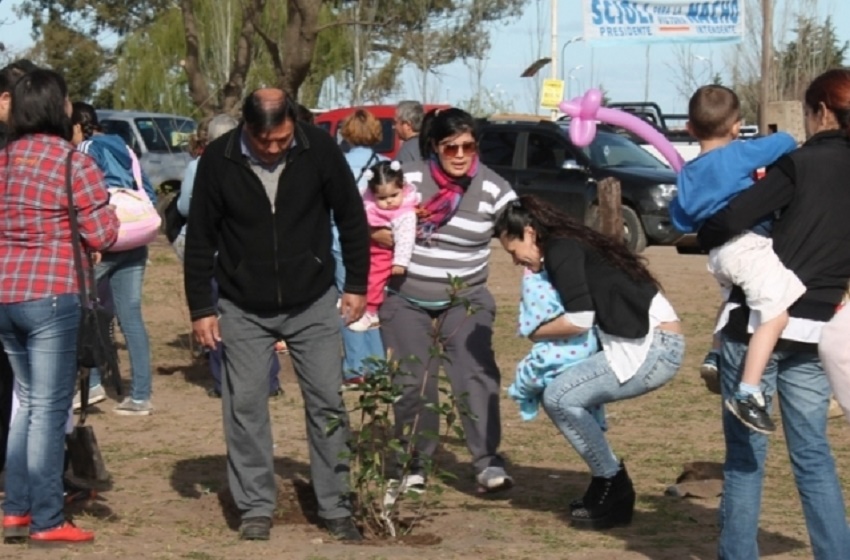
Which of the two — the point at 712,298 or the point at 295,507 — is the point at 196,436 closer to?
the point at 295,507

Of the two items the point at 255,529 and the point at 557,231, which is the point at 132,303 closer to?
the point at 255,529

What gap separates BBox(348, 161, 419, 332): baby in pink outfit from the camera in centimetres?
758

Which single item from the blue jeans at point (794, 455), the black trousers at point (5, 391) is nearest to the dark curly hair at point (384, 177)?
the black trousers at point (5, 391)

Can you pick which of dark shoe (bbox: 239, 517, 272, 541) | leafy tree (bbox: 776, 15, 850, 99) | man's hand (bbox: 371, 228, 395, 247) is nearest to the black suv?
man's hand (bbox: 371, 228, 395, 247)

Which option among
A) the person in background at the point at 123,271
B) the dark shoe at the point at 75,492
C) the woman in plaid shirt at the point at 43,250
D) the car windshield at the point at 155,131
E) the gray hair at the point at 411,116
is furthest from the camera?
the car windshield at the point at 155,131

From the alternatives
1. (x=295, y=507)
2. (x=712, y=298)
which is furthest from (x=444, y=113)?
(x=712, y=298)

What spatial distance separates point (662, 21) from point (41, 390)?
24.7 m

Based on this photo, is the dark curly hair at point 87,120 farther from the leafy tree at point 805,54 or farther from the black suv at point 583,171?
the leafy tree at point 805,54

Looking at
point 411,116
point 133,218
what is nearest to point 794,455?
point 133,218

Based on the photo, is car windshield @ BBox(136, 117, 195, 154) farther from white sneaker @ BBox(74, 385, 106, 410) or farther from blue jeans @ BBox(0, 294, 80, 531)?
blue jeans @ BBox(0, 294, 80, 531)

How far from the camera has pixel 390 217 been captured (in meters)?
7.88

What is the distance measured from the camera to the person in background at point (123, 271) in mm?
9398

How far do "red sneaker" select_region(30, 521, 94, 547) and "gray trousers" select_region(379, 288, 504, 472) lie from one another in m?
1.54

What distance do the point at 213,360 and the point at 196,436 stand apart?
1.39 metres
